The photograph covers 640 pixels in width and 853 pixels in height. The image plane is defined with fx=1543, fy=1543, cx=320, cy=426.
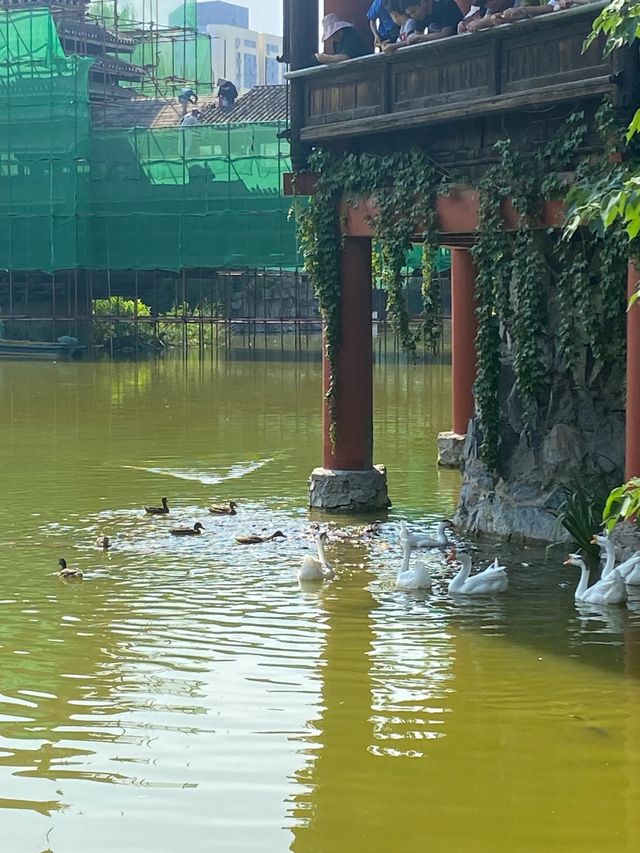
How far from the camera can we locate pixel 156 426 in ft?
84.3

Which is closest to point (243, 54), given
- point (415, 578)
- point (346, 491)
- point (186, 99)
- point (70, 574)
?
point (186, 99)

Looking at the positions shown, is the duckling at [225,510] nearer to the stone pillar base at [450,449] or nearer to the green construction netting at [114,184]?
the stone pillar base at [450,449]

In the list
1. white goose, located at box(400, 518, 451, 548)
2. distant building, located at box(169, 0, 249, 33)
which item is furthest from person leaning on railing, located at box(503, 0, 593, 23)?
distant building, located at box(169, 0, 249, 33)

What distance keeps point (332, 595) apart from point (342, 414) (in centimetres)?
433

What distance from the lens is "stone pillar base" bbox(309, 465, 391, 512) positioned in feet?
53.1

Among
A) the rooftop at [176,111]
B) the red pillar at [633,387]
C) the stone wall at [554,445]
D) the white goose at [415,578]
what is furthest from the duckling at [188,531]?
the rooftop at [176,111]

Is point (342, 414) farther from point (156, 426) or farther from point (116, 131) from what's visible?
point (116, 131)

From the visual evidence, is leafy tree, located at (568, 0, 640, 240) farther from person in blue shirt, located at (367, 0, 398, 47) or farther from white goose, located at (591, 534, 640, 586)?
person in blue shirt, located at (367, 0, 398, 47)

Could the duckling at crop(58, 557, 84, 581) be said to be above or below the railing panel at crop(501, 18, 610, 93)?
below

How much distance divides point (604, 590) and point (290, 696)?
3.30 meters

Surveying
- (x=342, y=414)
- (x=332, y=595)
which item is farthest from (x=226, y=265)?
(x=332, y=595)

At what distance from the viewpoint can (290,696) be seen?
909cm

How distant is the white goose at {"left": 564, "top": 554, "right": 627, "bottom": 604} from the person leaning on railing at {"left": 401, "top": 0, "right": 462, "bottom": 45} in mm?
5861

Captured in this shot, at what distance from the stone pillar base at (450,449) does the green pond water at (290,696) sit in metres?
2.85
